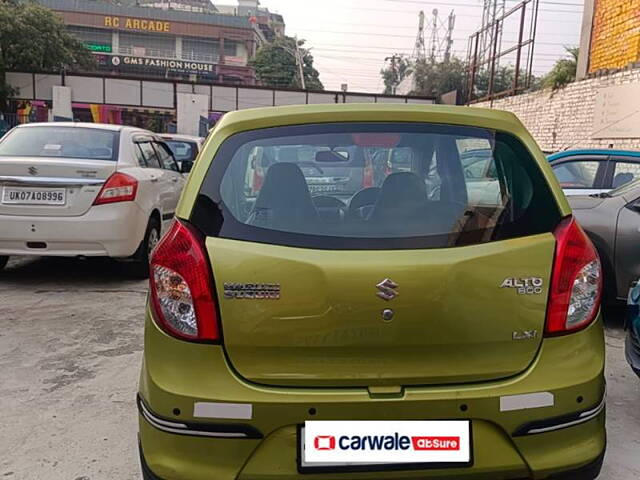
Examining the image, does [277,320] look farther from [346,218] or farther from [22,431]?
[22,431]

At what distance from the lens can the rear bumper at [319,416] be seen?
1.78 m

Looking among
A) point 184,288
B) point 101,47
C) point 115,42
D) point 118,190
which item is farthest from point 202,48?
point 184,288

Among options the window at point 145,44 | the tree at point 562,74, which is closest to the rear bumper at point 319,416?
the tree at point 562,74

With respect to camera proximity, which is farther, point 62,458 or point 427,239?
point 62,458

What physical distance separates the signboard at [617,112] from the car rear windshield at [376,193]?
36.9 ft

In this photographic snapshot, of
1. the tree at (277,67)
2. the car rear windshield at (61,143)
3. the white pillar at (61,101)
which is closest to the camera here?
the car rear windshield at (61,143)

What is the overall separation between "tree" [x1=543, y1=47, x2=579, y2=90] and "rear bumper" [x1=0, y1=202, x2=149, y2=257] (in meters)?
13.5

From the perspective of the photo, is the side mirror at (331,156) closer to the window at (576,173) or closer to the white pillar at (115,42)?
the window at (576,173)

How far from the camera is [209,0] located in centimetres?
12238

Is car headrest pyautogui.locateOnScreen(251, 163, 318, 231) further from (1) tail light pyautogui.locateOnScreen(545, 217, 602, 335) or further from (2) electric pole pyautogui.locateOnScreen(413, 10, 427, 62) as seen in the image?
(2) electric pole pyautogui.locateOnScreen(413, 10, 427, 62)

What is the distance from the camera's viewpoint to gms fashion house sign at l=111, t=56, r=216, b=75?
283ft

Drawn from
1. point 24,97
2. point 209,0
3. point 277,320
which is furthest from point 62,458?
point 209,0

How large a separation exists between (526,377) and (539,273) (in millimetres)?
332

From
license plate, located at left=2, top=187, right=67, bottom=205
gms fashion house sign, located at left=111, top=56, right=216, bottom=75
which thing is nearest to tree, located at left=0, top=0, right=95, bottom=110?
license plate, located at left=2, top=187, right=67, bottom=205
